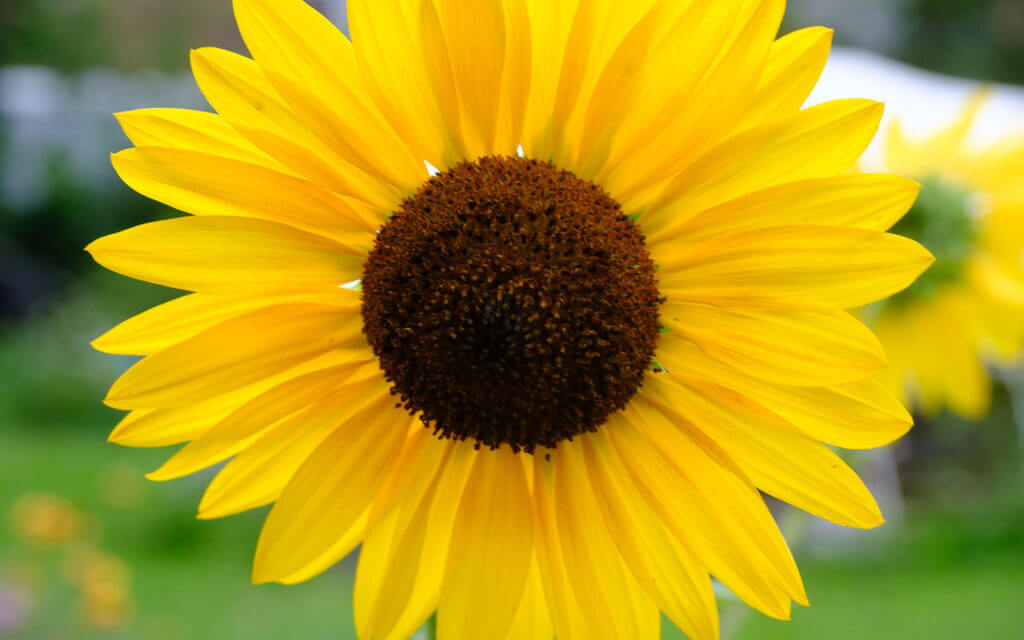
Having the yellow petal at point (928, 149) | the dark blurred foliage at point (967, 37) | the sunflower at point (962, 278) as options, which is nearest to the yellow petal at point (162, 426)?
the sunflower at point (962, 278)

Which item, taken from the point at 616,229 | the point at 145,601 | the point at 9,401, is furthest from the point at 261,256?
the point at 9,401

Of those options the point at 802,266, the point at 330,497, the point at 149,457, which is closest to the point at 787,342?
the point at 802,266

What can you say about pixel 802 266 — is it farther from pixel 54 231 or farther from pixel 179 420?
pixel 54 231

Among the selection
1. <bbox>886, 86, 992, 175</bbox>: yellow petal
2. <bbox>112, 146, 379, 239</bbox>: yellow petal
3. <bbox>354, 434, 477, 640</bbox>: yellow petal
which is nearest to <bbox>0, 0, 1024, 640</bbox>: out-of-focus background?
<bbox>886, 86, 992, 175</bbox>: yellow petal

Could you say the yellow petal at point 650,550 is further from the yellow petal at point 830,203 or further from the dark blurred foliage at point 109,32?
the dark blurred foliage at point 109,32

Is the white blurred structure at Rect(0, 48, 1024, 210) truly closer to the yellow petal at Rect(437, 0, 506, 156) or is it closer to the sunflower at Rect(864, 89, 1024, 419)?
the sunflower at Rect(864, 89, 1024, 419)

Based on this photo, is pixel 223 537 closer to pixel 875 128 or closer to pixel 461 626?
pixel 461 626
